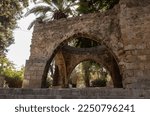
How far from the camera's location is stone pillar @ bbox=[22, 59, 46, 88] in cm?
1112

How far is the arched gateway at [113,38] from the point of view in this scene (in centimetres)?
778

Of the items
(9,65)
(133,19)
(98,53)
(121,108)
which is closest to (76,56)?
(98,53)

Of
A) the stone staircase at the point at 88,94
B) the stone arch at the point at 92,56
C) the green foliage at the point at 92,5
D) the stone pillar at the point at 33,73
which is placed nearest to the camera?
the stone staircase at the point at 88,94

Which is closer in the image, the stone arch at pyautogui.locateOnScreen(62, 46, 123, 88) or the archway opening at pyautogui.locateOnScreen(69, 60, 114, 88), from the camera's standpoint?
the stone arch at pyautogui.locateOnScreen(62, 46, 123, 88)

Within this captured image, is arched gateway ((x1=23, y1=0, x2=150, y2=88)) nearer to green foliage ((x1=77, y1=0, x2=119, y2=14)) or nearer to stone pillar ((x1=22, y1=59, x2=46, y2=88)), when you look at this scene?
stone pillar ((x1=22, y1=59, x2=46, y2=88))

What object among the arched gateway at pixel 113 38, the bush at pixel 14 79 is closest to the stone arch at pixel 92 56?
the arched gateway at pixel 113 38

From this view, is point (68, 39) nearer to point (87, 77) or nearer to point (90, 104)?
point (90, 104)

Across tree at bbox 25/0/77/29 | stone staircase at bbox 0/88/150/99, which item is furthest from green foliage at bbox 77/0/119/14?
stone staircase at bbox 0/88/150/99

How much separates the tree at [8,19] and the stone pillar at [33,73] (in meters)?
5.01

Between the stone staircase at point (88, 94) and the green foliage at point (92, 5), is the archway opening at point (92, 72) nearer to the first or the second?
the green foliage at point (92, 5)

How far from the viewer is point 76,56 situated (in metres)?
15.9

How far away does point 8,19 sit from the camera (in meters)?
19.6

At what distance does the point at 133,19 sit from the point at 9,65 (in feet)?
56.3

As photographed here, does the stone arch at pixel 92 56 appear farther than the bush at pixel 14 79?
No
